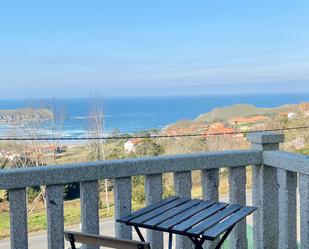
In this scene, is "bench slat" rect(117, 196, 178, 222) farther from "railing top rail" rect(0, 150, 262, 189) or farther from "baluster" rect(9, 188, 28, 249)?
"baluster" rect(9, 188, 28, 249)

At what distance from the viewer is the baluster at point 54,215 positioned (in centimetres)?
258

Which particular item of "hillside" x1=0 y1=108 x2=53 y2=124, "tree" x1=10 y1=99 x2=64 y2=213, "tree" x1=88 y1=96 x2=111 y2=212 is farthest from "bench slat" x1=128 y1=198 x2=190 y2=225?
"hillside" x1=0 y1=108 x2=53 y2=124

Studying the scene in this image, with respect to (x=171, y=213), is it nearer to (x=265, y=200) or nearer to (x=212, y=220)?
(x=212, y=220)

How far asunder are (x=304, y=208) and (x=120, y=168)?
3.76 feet

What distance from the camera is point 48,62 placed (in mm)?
54531

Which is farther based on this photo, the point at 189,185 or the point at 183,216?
the point at 189,185

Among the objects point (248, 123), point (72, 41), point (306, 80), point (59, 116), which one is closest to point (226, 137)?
point (248, 123)

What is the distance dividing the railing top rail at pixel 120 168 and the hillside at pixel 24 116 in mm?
21390

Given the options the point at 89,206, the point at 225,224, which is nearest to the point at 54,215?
the point at 89,206

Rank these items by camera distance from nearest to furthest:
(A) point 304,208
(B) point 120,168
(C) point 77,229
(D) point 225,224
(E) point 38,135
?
1. (D) point 225,224
2. (B) point 120,168
3. (A) point 304,208
4. (C) point 77,229
5. (E) point 38,135

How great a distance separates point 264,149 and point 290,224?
53 centimetres

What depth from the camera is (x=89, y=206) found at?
268 cm

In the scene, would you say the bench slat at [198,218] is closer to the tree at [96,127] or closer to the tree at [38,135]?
the tree at [38,135]

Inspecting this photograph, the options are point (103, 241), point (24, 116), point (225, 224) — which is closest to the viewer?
point (103, 241)
